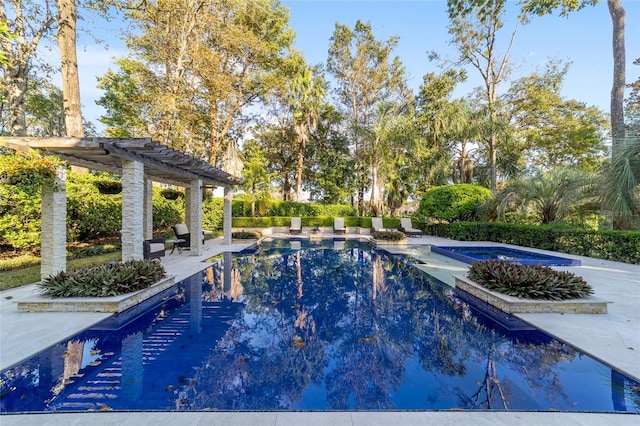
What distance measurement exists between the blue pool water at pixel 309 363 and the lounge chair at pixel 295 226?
1293cm

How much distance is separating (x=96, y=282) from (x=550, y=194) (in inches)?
619

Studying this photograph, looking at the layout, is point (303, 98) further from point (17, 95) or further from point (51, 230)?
point (51, 230)

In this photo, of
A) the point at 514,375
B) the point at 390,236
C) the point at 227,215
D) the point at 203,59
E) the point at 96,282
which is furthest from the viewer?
the point at 203,59

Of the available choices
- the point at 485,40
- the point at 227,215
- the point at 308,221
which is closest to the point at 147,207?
the point at 227,215

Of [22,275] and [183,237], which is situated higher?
[183,237]

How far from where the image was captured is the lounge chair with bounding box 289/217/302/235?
18513mm

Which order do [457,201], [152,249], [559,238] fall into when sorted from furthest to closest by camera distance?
[457,201] < [559,238] < [152,249]

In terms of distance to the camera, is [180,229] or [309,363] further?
[180,229]

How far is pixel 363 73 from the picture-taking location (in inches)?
927

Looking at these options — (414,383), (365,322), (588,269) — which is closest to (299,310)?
(365,322)

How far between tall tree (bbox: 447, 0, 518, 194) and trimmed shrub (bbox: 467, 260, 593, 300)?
14.1m

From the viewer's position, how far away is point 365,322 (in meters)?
4.46

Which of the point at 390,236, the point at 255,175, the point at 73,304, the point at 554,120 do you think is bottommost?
the point at 73,304

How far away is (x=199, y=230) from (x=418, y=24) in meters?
14.3
